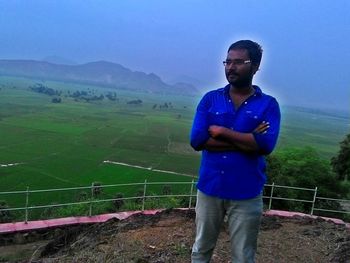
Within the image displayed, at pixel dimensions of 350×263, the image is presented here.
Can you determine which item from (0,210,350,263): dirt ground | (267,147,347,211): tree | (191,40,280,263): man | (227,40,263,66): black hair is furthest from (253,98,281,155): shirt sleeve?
(267,147,347,211): tree

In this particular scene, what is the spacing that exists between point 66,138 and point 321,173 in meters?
33.9

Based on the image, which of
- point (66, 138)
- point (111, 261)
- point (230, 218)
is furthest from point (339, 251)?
point (66, 138)

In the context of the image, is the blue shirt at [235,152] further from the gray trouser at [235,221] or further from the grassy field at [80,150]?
the grassy field at [80,150]

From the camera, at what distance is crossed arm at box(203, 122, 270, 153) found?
242cm

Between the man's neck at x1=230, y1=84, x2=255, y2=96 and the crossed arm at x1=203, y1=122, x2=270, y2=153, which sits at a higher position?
the man's neck at x1=230, y1=84, x2=255, y2=96

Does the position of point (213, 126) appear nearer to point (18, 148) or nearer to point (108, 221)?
point (108, 221)

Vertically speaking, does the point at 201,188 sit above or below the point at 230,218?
above

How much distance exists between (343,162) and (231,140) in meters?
15.8

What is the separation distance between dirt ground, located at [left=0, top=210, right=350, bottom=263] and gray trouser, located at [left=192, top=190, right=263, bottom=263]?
1613mm

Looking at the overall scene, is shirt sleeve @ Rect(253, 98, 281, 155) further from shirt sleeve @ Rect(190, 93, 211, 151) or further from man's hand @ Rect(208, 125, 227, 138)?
shirt sleeve @ Rect(190, 93, 211, 151)

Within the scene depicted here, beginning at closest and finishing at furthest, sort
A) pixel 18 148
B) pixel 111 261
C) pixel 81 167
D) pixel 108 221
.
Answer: pixel 111 261 < pixel 108 221 < pixel 81 167 < pixel 18 148

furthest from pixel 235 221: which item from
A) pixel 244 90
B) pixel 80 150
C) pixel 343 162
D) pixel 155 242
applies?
pixel 80 150

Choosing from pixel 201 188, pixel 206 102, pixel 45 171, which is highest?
pixel 206 102

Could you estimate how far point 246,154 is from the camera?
246cm
